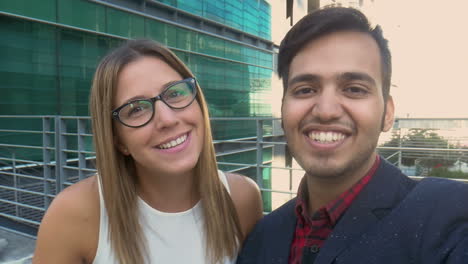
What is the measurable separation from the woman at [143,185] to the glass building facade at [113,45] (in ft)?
6.11

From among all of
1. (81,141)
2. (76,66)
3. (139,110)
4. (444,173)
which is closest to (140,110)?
(139,110)

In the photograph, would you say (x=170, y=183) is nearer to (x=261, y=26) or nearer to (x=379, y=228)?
(x=379, y=228)

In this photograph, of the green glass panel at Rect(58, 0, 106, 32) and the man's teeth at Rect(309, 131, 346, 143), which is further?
the green glass panel at Rect(58, 0, 106, 32)

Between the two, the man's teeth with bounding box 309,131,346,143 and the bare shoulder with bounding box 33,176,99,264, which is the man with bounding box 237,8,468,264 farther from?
the bare shoulder with bounding box 33,176,99,264

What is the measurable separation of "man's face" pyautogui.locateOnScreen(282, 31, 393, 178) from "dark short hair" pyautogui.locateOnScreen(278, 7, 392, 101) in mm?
25

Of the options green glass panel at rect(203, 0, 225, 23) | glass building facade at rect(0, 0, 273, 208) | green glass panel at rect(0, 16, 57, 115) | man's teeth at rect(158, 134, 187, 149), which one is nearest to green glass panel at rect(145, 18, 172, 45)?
glass building facade at rect(0, 0, 273, 208)

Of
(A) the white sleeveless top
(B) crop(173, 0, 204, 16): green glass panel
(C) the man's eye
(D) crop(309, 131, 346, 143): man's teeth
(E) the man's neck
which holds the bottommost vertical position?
(A) the white sleeveless top

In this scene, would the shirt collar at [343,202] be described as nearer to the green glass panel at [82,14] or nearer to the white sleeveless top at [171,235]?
the white sleeveless top at [171,235]

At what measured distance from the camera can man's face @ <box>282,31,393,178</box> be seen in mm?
1278

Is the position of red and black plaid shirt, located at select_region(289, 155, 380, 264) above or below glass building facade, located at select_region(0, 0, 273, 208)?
below

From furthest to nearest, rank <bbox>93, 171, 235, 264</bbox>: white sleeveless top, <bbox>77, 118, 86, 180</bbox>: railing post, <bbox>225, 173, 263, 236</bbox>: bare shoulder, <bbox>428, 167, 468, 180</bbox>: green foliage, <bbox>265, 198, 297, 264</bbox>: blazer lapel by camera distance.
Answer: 1. <bbox>428, 167, 468, 180</bbox>: green foliage
2. <bbox>77, 118, 86, 180</bbox>: railing post
3. <bbox>225, 173, 263, 236</bbox>: bare shoulder
4. <bbox>93, 171, 235, 264</bbox>: white sleeveless top
5. <bbox>265, 198, 297, 264</bbox>: blazer lapel

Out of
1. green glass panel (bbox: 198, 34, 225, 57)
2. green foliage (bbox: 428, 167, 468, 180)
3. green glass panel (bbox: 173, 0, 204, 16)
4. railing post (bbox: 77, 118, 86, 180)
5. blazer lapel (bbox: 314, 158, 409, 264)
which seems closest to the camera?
blazer lapel (bbox: 314, 158, 409, 264)

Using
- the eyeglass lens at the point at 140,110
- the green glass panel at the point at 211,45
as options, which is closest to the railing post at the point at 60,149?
the eyeglass lens at the point at 140,110

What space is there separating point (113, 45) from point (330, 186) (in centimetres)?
1180
